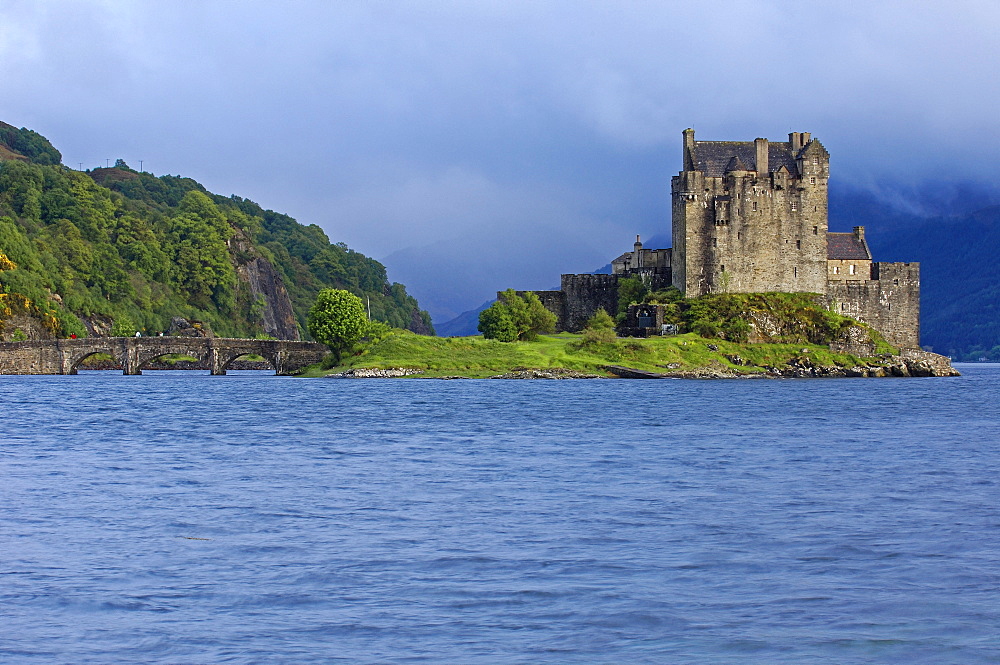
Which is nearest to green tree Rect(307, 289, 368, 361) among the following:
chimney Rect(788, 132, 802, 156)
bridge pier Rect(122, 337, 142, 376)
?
bridge pier Rect(122, 337, 142, 376)

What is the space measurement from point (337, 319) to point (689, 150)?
32.0m

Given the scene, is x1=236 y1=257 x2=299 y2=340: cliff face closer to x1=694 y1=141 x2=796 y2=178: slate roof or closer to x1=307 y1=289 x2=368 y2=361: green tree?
x1=307 y1=289 x2=368 y2=361: green tree

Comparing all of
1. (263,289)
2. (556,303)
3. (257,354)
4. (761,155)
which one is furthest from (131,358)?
(263,289)

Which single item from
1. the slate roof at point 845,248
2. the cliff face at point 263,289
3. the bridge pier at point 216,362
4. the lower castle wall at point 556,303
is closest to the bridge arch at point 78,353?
the bridge pier at point 216,362

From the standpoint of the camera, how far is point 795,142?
101 m

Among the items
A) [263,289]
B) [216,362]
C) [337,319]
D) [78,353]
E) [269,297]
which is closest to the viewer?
[337,319]

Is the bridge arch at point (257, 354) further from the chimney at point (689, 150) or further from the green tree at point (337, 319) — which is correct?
the chimney at point (689, 150)

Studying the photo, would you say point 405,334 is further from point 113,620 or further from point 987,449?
point 113,620

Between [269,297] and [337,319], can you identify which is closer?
[337,319]

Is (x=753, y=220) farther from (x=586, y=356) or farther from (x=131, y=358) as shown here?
(x=131, y=358)

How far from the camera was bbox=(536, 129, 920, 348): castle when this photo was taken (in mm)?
98312

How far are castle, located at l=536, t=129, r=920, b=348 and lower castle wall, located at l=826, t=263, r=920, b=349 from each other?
8cm

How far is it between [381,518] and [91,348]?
9690 cm

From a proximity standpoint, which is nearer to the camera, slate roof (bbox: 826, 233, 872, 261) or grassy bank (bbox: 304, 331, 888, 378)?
grassy bank (bbox: 304, 331, 888, 378)
